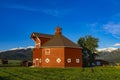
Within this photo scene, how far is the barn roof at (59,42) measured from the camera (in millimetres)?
68588

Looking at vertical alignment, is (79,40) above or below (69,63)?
above

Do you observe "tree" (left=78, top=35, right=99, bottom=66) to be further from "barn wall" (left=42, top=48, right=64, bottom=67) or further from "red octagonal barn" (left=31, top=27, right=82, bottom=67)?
"barn wall" (left=42, top=48, right=64, bottom=67)

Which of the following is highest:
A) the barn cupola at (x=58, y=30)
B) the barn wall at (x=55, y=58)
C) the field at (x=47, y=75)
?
the barn cupola at (x=58, y=30)

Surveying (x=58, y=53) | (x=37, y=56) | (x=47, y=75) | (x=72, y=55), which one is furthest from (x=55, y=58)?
(x=47, y=75)

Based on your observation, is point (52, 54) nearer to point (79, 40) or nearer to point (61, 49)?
point (61, 49)

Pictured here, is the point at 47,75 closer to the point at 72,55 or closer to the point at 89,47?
the point at 72,55

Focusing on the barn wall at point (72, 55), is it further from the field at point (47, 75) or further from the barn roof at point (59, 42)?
the field at point (47, 75)

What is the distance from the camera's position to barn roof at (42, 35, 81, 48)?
68.6 m

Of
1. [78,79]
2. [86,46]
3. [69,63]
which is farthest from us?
[86,46]

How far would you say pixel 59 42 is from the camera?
69.8m

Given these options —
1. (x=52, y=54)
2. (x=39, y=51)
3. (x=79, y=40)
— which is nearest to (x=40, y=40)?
(x=39, y=51)

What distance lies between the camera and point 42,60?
69562mm

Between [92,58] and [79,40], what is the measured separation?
782cm

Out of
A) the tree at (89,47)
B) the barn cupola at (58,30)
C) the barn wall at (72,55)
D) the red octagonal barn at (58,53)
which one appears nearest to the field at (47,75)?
the barn wall at (72,55)
